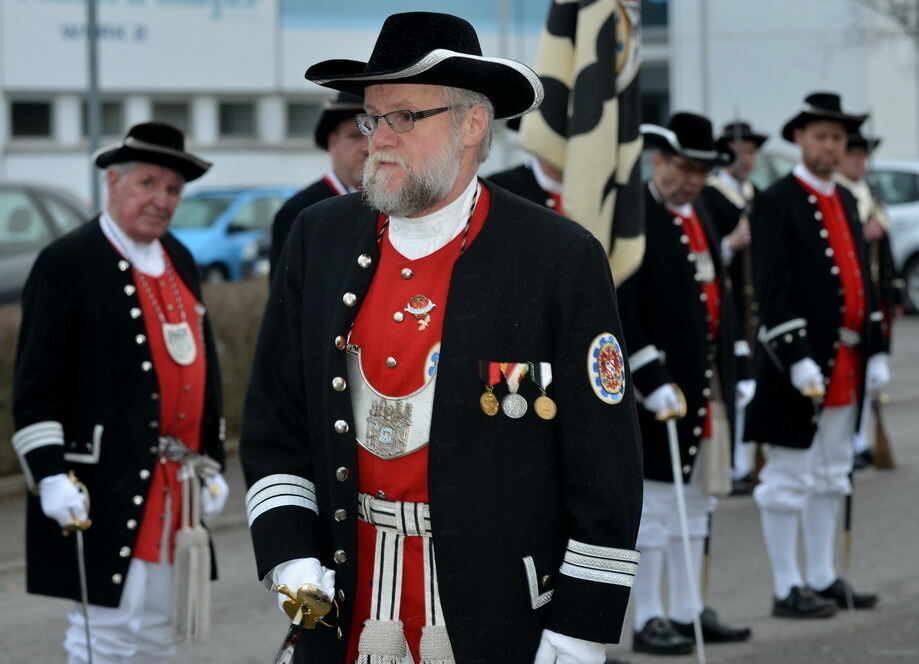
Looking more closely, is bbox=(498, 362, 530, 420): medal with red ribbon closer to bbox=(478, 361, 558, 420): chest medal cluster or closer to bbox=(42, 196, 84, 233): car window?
bbox=(478, 361, 558, 420): chest medal cluster

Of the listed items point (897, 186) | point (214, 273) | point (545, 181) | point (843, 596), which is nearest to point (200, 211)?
point (214, 273)

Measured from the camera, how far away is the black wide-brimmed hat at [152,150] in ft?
17.1

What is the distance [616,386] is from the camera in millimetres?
3277

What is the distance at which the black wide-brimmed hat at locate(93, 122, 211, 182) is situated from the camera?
5.22 metres

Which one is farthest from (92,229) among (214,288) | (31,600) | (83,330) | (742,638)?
(214,288)

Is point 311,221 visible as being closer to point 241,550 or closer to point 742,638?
point 742,638

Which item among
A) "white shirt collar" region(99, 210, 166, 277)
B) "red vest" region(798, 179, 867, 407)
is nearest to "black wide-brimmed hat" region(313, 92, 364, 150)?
"white shirt collar" region(99, 210, 166, 277)

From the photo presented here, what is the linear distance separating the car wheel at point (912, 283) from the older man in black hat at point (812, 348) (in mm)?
12923

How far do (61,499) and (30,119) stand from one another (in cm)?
2600

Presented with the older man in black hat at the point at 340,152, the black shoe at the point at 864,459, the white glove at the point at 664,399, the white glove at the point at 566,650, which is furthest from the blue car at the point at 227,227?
the white glove at the point at 566,650

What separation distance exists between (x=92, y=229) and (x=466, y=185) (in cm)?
214

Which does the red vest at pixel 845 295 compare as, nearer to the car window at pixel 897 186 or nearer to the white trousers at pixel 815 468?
the white trousers at pixel 815 468

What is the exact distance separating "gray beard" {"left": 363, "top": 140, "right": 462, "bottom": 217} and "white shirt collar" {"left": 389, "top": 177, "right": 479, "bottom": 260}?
1.7 inches

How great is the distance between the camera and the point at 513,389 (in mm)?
3225
